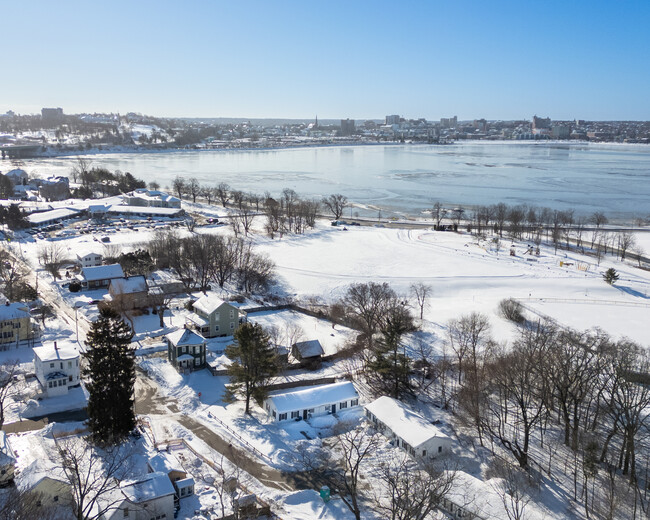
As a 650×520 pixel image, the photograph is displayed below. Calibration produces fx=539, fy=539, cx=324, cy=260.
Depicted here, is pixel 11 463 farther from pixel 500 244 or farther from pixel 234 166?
pixel 234 166

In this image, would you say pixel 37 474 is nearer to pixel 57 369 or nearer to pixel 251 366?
pixel 57 369

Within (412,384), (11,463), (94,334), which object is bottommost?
(412,384)

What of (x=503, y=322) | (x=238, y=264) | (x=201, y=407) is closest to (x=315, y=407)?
(x=201, y=407)

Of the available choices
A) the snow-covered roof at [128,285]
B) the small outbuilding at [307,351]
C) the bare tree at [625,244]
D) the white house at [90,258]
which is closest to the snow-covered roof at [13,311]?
the snow-covered roof at [128,285]

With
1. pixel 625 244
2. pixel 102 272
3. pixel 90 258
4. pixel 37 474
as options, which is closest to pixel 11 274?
pixel 102 272

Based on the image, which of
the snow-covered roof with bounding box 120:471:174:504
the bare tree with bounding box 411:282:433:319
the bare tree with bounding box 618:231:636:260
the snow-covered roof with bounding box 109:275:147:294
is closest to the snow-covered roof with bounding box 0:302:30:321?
the snow-covered roof with bounding box 109:275:147:294

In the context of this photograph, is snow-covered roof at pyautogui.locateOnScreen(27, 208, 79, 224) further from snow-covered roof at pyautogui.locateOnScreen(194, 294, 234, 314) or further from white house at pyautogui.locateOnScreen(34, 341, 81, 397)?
white house at pyautogui.locateOnScreen(34, 341, 81, 397)
